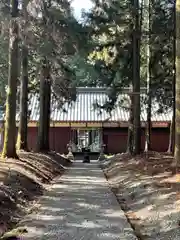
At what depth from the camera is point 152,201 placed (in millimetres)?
12867

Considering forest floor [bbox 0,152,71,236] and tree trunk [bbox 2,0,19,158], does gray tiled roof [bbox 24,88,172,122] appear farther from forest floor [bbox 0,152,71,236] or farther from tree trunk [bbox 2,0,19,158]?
forest floor [bbox 0,152,71,236]

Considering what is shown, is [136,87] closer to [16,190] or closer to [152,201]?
[16,190]

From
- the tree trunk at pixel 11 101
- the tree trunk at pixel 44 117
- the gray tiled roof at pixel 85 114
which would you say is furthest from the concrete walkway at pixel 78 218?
the gray tiled roof at pixel 85 114

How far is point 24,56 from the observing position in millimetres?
25469

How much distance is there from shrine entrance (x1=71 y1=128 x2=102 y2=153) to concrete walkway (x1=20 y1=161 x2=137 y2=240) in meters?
32.4

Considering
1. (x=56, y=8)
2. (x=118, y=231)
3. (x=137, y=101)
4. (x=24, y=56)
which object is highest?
(x=56, y=8)

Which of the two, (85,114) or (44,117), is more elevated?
(85,114)

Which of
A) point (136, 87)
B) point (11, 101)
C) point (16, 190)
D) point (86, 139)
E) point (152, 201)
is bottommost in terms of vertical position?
point (152, 201)

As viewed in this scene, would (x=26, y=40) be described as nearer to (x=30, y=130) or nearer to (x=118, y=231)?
(x=118, y=231)

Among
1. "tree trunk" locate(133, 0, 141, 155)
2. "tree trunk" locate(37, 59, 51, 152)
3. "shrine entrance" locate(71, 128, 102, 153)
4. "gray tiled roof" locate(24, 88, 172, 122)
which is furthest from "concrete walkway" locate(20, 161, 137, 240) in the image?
"shrine entrance" locate(71, 128, 102, 153)

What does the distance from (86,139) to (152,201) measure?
40.9m

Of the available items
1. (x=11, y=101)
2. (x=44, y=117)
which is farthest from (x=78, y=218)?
(x=44, y=117)

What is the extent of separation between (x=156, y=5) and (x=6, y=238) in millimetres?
22744

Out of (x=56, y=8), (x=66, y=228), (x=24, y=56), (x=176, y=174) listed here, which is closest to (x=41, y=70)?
(x=24, y=56)
